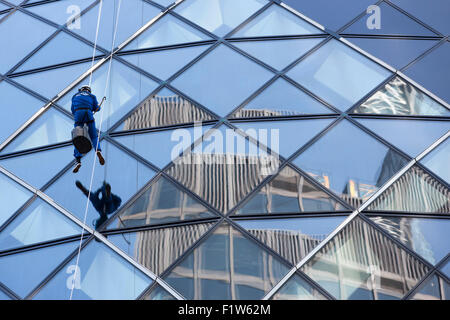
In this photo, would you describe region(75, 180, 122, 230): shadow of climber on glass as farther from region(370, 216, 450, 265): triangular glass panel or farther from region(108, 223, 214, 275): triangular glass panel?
region(370, 216, 450, 265): triangular glass panel

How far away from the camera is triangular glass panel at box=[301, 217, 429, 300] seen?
14.1 m

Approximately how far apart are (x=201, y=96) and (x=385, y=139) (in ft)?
13.3

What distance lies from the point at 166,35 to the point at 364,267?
7.60m

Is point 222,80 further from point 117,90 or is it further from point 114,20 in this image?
point 114,20

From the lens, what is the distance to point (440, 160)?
1584cm

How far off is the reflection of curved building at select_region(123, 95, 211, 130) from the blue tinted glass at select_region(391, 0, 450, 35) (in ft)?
19.4

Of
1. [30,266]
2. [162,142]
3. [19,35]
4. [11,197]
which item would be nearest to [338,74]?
[162,142]

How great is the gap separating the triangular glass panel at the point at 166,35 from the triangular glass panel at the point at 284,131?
301 centimetres

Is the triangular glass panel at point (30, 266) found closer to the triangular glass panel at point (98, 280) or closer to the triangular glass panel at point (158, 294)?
the triangular glass panel at point (98, 280)

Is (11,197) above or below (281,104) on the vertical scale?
below

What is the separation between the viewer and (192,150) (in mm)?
16172

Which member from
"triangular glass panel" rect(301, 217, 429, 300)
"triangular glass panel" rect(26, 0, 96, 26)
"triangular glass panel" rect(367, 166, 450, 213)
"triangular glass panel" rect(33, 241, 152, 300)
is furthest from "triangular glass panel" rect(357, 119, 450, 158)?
"triangular glass panel" rect(26, 0, 96, 26)

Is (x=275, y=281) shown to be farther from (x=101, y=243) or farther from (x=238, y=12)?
(x=238, y=12)

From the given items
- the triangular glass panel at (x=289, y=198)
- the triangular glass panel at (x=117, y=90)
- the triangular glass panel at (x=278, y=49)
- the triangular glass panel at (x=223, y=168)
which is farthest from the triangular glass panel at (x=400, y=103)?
the triangular glass panel at (x=117, y=90)
